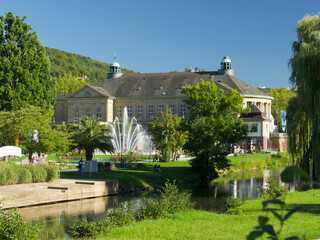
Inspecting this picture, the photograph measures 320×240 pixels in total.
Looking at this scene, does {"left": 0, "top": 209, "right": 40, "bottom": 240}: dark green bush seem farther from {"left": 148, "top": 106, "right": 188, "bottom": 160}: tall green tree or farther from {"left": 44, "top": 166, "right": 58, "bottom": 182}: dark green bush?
{"left": 148, "top": 106, "right": 188, "bottom": 160}: tall green tree

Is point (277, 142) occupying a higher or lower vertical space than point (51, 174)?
higher

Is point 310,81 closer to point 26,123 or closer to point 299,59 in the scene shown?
point 299,59

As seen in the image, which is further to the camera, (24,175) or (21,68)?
(21,68)

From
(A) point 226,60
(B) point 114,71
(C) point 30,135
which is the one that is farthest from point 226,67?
(C) point 30,135

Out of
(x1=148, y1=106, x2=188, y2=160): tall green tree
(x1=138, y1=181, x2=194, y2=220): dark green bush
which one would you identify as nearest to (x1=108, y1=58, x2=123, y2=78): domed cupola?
(x1=148, y1=106, x2=188, y2=160): tall green tree

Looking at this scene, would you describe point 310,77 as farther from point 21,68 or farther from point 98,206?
point 21,68

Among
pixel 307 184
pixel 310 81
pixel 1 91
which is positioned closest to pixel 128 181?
pixel 307 184

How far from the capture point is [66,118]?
10050 cm

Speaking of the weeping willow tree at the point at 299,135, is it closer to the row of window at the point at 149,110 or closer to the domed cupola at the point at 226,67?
the row of window at the point at 149,110

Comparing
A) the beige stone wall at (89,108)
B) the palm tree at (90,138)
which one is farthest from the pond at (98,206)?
the beige stone wall at (89,108)

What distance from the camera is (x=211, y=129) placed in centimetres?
4894

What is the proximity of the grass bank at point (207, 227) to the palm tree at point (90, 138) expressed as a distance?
21720mm

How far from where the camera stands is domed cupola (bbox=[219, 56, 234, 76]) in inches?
3765

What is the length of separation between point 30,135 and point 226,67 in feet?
206
